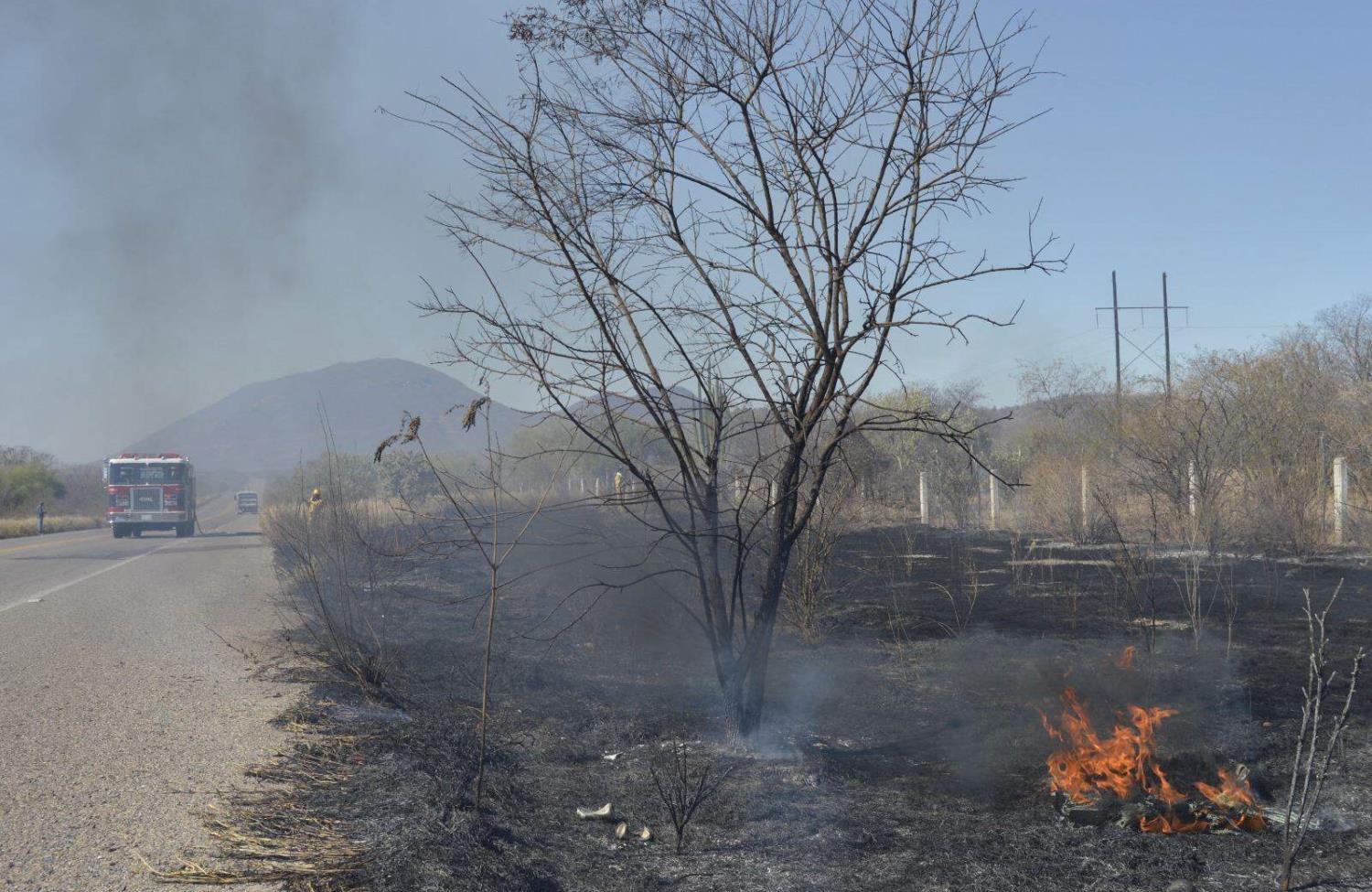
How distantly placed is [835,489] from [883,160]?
4.08m

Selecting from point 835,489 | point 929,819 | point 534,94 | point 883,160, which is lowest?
point 929,819

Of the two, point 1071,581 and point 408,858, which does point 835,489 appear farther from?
point 408,858

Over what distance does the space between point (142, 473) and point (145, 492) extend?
0.60 meters

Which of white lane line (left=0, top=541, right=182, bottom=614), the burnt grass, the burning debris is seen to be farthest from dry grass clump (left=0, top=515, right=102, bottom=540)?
the burning debris

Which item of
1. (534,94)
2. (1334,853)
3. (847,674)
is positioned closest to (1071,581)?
(847,674)

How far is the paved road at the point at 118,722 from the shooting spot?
4.02 meters

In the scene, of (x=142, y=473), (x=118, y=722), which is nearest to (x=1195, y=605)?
(x=118, y=722)

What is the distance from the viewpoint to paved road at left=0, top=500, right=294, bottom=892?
4.02 m

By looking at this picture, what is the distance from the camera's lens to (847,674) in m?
7.72

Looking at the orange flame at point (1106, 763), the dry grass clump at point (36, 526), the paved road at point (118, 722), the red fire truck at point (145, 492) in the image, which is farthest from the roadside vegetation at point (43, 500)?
the orange flame at point (1106, 763)

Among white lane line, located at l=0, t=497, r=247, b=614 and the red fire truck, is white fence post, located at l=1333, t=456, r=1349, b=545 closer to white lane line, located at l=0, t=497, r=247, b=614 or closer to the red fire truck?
white lane line, located at l=0, t=497, r=247, b=614

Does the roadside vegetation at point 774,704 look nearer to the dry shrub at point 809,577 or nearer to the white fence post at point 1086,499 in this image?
the dry shrub at point 809,577

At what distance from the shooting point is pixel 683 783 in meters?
4.50

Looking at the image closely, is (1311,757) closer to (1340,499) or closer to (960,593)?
(960,593)
